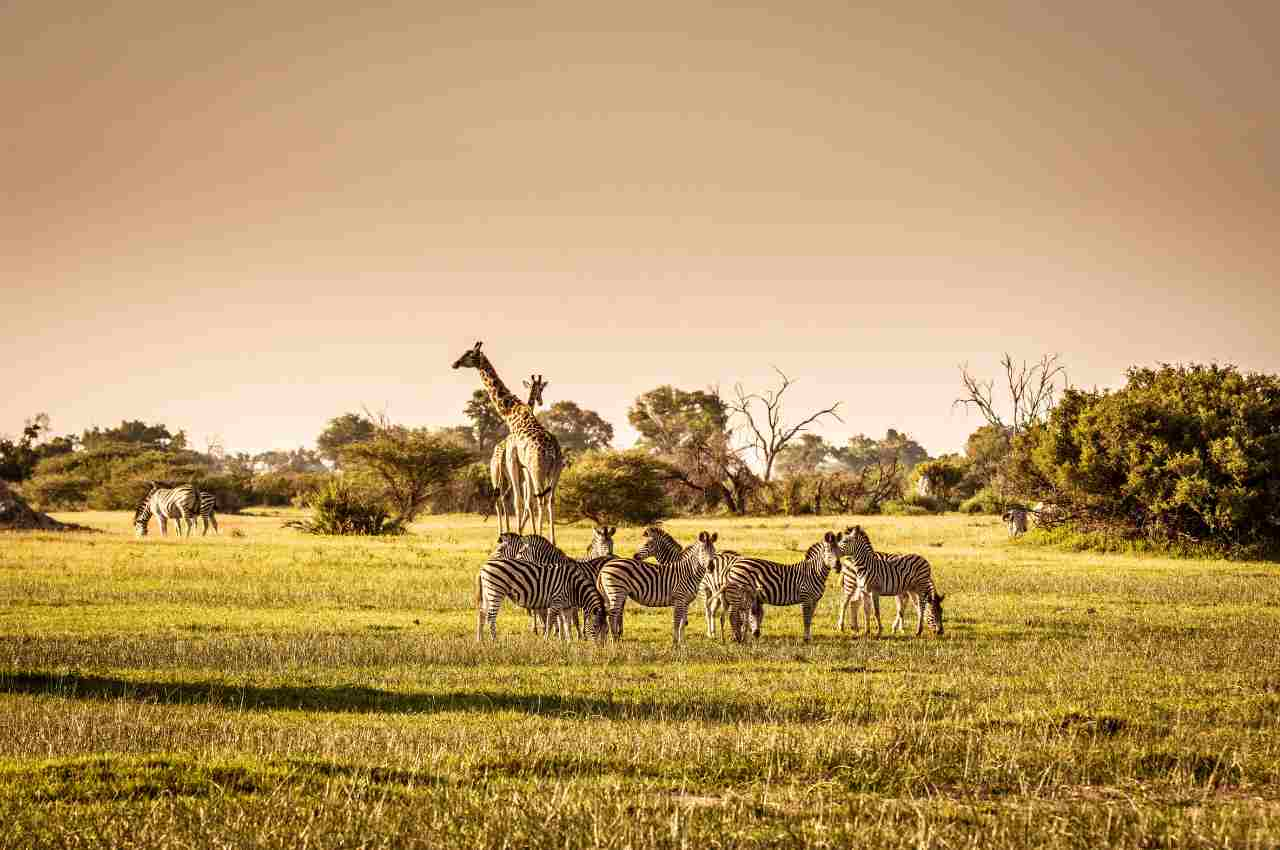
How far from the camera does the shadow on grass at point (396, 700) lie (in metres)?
11.0

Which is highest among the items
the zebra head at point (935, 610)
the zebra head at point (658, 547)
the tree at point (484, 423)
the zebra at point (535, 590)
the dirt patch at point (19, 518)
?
the tree at point (484, 423)

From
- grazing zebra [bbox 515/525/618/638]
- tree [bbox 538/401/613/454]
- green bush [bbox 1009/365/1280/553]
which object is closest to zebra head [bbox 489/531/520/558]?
grazing zebra [bbox 515/525/618/638]

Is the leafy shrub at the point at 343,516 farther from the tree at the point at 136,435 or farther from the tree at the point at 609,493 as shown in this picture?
the tree at the point at 136,435

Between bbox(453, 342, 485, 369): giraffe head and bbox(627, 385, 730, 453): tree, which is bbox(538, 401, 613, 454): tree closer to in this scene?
bbox(627, 385, 730, 453): tree

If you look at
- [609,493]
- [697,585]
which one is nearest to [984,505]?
[609,493]

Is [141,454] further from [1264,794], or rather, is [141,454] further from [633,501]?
[1264,794]

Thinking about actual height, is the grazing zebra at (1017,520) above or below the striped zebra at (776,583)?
above

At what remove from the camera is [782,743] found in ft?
30.1

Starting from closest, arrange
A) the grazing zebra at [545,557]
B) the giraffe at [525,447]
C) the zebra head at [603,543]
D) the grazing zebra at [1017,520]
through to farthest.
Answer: the grazing zebra at [545,557]
the zebra head at [603,543]
the giraffe at [525,447]
the grazing zebra at [1017,520]

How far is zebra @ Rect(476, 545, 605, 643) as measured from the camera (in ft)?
52.4

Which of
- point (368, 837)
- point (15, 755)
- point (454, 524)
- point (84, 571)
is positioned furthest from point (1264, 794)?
point (454, 524)

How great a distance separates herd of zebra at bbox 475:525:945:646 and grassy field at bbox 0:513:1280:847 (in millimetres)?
558

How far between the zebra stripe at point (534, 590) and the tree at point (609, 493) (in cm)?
3663

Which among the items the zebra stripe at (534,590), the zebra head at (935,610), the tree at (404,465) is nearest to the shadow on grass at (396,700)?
the zebra stripe at (534,590)
